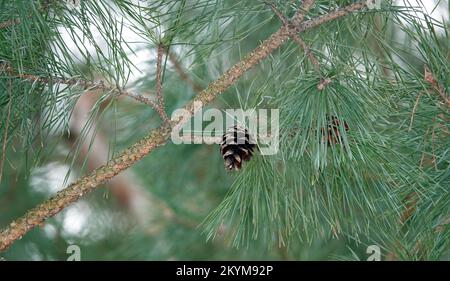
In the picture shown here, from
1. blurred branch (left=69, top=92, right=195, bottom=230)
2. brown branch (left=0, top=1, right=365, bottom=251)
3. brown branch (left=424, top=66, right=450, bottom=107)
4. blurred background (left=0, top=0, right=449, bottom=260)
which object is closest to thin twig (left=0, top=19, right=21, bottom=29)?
blurred background (left=0, top=0, right=449, bottom=260)

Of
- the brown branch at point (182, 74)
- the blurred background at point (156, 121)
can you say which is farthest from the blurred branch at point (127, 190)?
the brown branch at point (182, 74)

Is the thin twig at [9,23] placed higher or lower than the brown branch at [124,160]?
higher

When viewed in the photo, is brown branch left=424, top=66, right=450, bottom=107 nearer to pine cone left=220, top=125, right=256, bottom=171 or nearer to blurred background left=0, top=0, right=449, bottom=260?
blurred background left=0, top=0, right=449, bottom=260

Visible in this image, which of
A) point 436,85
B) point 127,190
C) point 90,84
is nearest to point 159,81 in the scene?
point 90,84

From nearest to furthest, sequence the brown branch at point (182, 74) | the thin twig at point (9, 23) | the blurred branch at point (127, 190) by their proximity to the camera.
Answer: the thin twig at point (9, 23)
the brown branch at point (182, 74)
the blurred branch at point (127, 190)

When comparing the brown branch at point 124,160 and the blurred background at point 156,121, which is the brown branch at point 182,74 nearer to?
the blurred background at point 156,121

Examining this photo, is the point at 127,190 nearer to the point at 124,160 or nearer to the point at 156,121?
the point at 156,121
